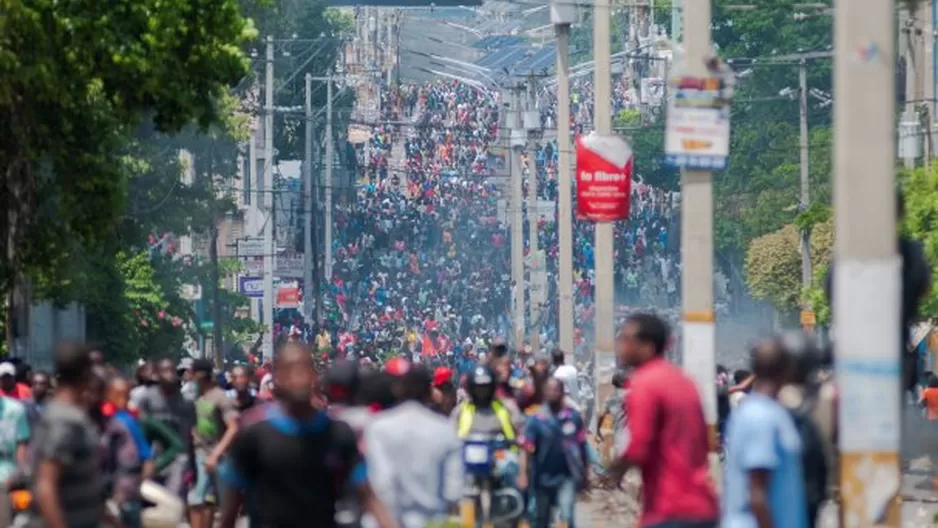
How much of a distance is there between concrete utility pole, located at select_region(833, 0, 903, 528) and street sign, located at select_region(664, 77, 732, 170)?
19.2 ft

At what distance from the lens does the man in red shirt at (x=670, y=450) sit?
463 inches

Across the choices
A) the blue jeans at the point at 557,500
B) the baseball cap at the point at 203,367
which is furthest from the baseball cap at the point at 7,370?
the blue jeans at the point at 557,500

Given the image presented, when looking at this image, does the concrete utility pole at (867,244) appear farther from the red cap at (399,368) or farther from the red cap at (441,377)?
the red cap at (441,377)

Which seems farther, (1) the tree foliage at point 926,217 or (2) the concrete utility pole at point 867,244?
(1) the tree foliage at point 926,217

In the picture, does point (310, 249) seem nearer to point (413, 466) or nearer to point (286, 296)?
point (286, 296)

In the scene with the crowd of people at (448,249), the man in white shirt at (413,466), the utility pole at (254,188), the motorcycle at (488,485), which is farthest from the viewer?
the crowd of people at (448,249)

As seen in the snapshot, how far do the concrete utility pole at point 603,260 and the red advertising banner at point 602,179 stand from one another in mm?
1097

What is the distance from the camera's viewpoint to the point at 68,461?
12.6m

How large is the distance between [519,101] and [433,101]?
64184 mm

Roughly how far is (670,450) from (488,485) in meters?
9.50

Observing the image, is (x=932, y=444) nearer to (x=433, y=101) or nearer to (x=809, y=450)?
(x=809, y=450)

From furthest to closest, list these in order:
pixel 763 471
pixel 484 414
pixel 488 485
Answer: pixel 488 485, pixel 484 414, pixel 763 471

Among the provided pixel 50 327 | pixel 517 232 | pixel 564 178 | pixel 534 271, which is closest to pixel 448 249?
pixel 517 232

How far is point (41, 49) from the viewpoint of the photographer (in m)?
28.3
